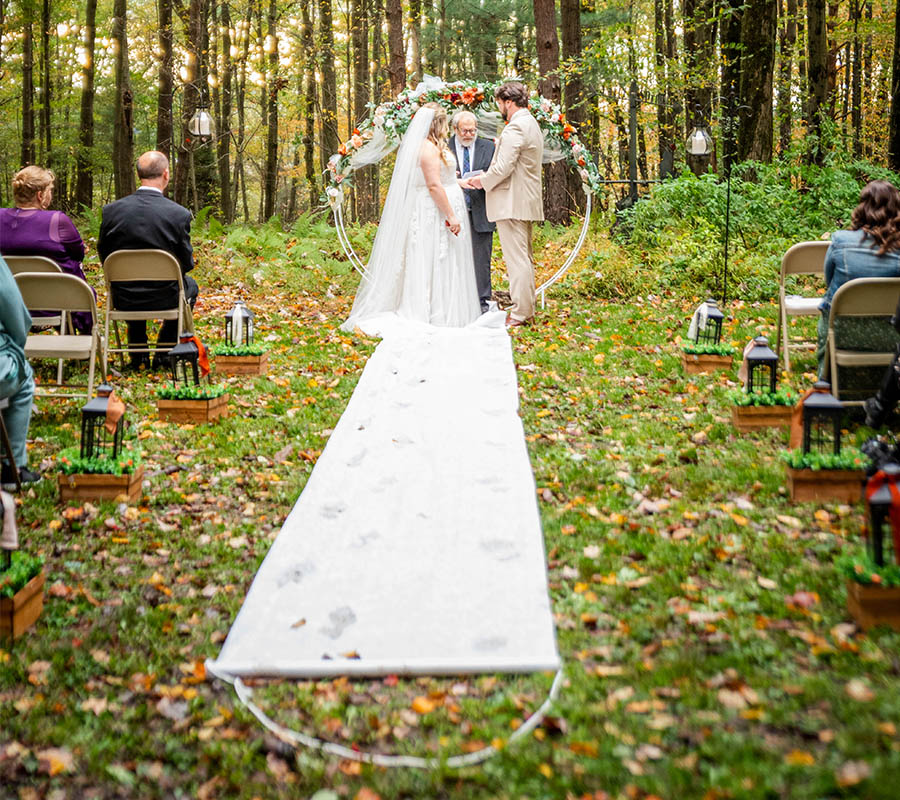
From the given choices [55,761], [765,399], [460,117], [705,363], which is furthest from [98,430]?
[460,117]

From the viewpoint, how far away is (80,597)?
386 centimetres

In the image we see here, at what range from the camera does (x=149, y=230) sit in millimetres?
7891

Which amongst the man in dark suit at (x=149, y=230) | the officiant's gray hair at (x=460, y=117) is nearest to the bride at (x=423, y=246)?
the officiant's gray hair at (x=460, y=117)

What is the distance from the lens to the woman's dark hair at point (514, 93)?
31.1 ft

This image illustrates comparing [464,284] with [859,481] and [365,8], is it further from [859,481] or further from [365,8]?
[365,8]

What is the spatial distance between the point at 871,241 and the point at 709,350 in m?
1.91

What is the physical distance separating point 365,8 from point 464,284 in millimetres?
13233

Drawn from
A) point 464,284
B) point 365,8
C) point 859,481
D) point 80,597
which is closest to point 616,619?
point 859,481

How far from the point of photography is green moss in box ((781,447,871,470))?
4.46 meters

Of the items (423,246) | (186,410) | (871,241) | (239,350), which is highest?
(423,246)

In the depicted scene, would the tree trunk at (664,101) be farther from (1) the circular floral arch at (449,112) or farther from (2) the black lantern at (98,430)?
(2) the black lantern at (98,430)

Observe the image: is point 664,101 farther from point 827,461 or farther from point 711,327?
point 827,461

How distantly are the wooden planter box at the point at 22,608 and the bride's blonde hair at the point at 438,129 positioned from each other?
286 inches

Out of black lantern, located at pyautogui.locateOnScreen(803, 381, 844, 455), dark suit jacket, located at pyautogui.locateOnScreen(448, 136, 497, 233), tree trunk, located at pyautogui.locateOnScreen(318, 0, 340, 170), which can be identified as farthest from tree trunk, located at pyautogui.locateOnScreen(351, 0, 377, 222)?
black lantern, located at pyautogui.locateOnScreen(803, 381, 844, 455)
